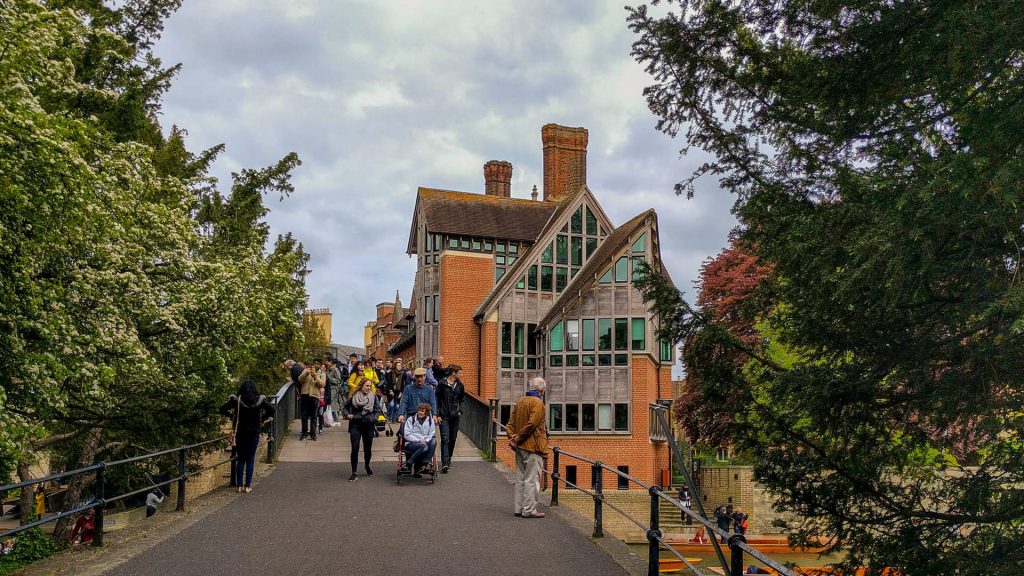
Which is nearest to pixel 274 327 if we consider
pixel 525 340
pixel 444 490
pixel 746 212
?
pixel 444 490

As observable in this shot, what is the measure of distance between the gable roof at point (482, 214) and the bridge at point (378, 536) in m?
25.3

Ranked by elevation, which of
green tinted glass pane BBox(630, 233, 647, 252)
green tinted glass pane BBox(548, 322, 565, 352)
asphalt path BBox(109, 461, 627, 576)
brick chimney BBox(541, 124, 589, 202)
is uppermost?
brick chimney BBox(541, 124, 589, 202)

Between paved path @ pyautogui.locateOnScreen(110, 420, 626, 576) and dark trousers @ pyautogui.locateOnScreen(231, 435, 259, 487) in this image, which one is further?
dark trousers @ pyautogui.locateOnScreen(231, 435, 259, 487)

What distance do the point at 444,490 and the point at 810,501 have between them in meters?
7.01

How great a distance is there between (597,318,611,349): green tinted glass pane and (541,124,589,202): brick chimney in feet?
35.5

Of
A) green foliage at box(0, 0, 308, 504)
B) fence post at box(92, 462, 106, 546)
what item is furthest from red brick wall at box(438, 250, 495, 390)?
fence post at box(92, 462, 106, 546)

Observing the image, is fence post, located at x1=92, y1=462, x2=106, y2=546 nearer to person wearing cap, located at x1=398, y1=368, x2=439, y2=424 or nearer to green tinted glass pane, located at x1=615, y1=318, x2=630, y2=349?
person wearing cap, located at x1=398, y1=368, x2=439, y2=424

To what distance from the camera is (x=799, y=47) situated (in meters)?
9.12

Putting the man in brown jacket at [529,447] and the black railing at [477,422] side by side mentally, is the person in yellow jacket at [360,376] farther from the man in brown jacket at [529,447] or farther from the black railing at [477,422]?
the man in brown jacket at [529,447]

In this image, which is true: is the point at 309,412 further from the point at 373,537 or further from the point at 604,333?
the point at 604,333

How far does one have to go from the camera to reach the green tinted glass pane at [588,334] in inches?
1417

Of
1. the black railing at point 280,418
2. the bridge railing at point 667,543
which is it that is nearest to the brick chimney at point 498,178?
the black railing at point 280,418

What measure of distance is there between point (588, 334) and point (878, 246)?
96.4ft

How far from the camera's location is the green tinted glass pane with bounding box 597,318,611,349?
3581 centimetres
